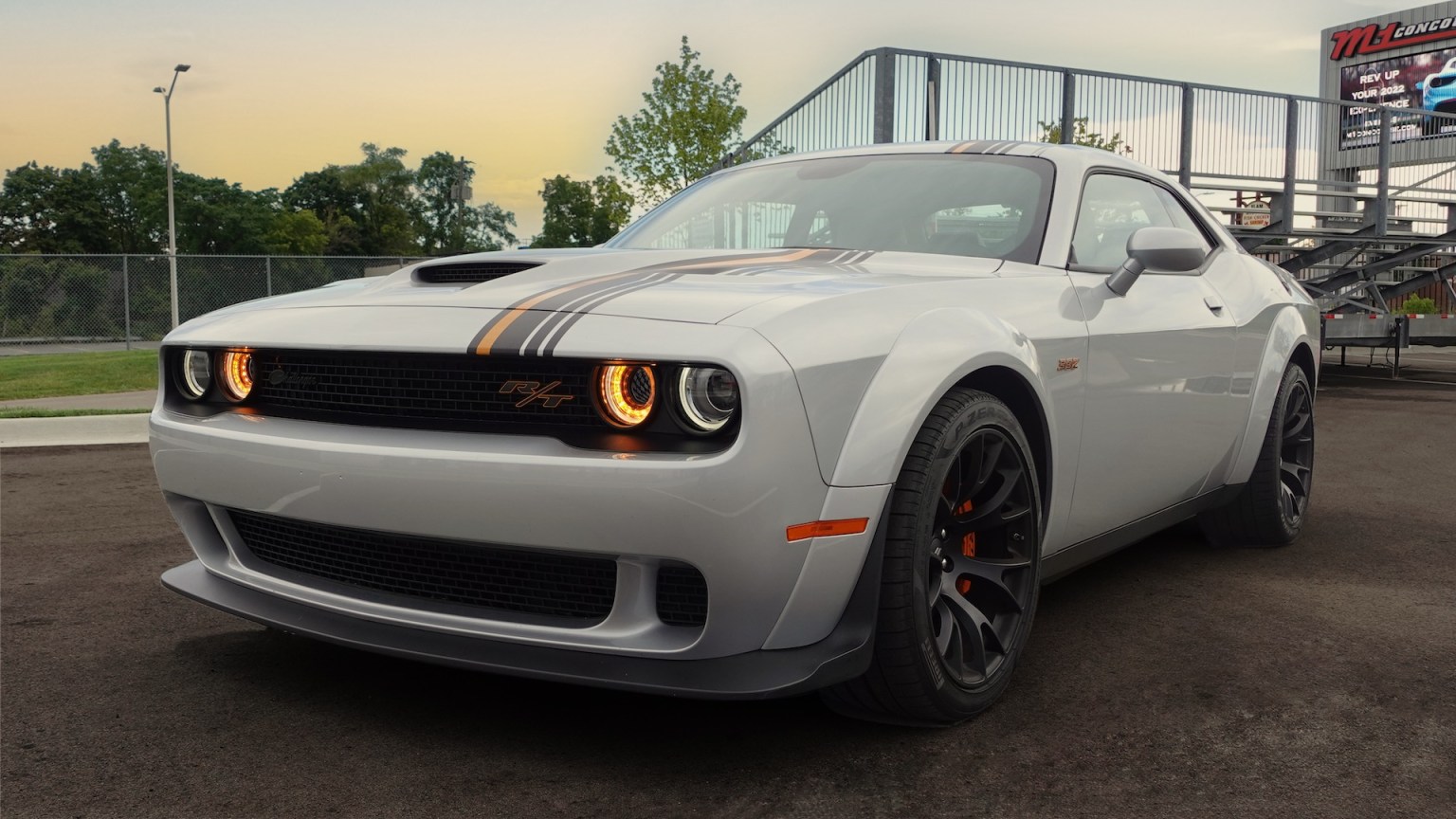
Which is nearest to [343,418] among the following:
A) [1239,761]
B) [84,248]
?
[1239,761]

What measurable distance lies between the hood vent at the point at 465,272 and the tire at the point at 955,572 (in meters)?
0.98

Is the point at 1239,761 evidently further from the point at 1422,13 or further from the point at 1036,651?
the point at 1422,13

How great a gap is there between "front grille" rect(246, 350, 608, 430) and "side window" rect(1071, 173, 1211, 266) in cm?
167

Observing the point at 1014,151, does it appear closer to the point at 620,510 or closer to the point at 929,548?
the point at 929,548

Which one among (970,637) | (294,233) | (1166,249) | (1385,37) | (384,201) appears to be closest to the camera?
(970,637)

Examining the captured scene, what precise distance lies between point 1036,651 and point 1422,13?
53.2m

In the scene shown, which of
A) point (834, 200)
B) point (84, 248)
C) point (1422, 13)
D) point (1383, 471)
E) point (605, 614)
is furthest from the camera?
point (84, 248)

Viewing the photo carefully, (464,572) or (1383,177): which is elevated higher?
(1383,177)

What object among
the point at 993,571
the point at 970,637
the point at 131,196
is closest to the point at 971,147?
the point at 993,571

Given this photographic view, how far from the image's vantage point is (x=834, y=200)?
3574 millimetres

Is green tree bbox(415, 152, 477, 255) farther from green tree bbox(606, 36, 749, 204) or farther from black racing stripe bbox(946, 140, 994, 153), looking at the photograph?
black racing stripe bbox(946, 140, 994, 153)

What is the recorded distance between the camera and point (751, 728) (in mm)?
2580

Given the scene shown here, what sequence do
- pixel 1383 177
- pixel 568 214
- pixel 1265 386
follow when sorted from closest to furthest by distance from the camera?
pixel 1265 386 → pixel 1383 177 → pixel 568 214

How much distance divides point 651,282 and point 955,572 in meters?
0.91
